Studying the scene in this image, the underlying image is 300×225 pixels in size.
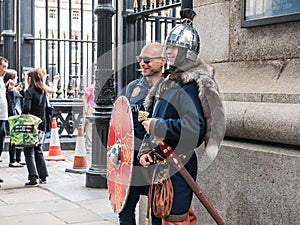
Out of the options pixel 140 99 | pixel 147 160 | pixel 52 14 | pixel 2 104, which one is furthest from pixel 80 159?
pixel 52 14

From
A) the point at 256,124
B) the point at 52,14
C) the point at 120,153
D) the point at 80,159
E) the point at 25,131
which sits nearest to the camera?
the point at 256,124

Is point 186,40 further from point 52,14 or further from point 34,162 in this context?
point 52,14

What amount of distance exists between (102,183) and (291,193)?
414 centimetres

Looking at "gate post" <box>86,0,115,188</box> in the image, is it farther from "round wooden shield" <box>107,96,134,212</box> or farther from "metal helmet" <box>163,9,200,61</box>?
"metal helmet" <box>163,9,200,61</box>

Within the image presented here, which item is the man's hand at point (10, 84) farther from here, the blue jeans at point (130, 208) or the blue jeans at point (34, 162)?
the blue jeans at point (130, 208)

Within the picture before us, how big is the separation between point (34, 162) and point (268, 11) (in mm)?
4707

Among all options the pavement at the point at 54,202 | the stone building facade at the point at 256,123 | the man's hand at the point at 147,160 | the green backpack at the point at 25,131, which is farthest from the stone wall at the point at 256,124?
the green backpack at the point at 25,131

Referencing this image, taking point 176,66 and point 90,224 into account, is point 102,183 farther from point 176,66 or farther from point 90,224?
point 176,66

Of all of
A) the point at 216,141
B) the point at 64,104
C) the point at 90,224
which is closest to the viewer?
the point at 216,141

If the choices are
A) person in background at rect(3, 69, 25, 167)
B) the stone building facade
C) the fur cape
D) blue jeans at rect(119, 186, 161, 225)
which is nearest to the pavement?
person in background at rect(3, 69, 25, 167)

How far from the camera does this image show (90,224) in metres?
5.94

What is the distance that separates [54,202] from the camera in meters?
7.00

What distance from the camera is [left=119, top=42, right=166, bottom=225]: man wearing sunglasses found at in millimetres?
4328

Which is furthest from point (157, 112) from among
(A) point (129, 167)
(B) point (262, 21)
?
(B) point (262, 21)
